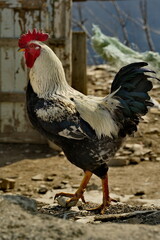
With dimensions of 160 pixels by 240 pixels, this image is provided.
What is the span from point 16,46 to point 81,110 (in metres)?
3.44

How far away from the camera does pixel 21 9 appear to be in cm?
777

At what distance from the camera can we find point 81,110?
15.7 ft

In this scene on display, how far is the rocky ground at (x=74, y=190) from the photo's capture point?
311cm

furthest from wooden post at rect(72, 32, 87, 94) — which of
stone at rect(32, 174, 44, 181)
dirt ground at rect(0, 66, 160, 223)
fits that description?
stone at rect(32, 174, 44, 181)

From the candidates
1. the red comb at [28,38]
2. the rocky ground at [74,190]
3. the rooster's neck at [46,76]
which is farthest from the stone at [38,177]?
the red comb at [28,38]

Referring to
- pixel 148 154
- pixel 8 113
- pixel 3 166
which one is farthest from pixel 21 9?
pixel 148 154

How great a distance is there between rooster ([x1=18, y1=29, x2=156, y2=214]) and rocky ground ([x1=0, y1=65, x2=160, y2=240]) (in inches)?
23.0

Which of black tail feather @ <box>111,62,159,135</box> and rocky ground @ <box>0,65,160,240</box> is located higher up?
black tail feather @ <box>111,62,159,135</box>

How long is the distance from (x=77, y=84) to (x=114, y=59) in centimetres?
80

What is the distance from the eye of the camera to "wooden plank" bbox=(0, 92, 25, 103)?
806 cm

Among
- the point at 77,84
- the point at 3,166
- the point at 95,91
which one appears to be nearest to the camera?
the point at 3,166

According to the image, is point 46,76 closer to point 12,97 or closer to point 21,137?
point 12,97

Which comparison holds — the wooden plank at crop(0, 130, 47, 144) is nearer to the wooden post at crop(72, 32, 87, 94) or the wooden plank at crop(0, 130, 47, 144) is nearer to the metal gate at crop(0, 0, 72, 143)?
the metal gate at crop(0, 0, 72, 143)

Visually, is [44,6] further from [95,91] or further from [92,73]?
[92,73]
